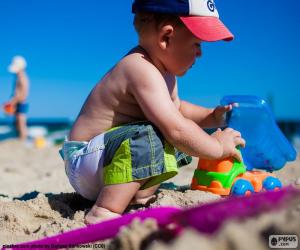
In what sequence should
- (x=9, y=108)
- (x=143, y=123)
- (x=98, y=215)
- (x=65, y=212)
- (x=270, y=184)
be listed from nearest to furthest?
(x=98, y=215) < (x=143, y=123) < (x=65, y=212) < (x=270, y=184) < (x=9, y=108)

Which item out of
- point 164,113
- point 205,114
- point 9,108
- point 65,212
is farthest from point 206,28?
point 9,108

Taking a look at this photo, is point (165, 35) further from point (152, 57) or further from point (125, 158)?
point (125, 158)

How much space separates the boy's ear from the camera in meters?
1.88

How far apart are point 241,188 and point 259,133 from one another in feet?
1.35

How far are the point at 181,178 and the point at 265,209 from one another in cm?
221

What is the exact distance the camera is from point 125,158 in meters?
1.70

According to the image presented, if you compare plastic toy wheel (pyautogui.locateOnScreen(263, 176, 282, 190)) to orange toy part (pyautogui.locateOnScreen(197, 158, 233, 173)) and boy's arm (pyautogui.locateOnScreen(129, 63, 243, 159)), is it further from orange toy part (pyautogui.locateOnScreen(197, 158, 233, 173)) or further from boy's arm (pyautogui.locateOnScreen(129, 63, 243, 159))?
boy's arm (pyautogui.locateOnScreen(129, 63, 243, 159))

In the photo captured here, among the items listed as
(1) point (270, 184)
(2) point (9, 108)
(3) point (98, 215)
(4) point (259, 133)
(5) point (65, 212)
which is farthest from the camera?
(2) point (9, 108)

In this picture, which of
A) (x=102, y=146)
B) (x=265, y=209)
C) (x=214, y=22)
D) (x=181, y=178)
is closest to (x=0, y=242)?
(x=102, y=146)

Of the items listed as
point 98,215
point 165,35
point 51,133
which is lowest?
point 51,133

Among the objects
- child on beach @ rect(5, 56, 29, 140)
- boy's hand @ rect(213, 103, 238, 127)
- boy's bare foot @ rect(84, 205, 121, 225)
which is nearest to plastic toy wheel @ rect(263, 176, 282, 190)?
boy's hand @ rect(213, 103, 238, 127)

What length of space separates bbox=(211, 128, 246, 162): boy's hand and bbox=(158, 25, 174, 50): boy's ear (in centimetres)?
46

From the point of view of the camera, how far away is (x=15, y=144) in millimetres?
6797

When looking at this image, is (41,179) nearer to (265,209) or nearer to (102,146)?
(102,146)
